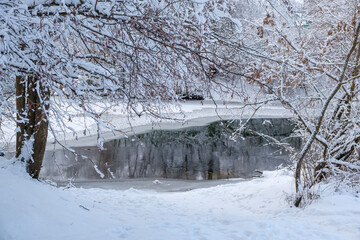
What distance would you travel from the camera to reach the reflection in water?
1281 cm

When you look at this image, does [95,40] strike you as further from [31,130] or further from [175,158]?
[175,158]

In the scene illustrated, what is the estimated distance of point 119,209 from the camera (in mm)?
7320

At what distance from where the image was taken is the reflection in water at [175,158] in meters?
12.8

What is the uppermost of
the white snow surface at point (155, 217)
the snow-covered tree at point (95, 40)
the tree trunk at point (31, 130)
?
the snow-covered tree at point (95, 40)

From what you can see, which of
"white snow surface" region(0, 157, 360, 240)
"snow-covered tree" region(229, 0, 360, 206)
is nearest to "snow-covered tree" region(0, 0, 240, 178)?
"white snow surface" region(0, 157, 360, 240)

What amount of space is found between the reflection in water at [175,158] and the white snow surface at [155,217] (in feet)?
11.4

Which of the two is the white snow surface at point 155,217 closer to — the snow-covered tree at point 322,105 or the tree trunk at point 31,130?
the tree trunk at point 31,130

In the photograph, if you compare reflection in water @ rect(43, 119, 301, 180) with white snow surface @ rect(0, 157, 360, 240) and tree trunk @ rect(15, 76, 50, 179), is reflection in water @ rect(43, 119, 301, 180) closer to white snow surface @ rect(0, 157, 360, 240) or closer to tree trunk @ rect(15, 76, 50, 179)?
white snow surface @ rect(0, 157, 360, 240)

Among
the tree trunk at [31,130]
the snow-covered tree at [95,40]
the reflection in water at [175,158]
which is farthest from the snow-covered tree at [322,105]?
the tree trunk at [31,130]

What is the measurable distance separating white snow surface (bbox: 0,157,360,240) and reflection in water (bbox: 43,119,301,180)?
11.4 ft

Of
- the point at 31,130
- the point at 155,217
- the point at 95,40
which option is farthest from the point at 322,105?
the point at 31,130

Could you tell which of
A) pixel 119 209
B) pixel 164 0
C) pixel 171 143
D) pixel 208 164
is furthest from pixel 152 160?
pixel 164 0

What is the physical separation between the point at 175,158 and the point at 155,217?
833 cm

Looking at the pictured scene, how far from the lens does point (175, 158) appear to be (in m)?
15.1
